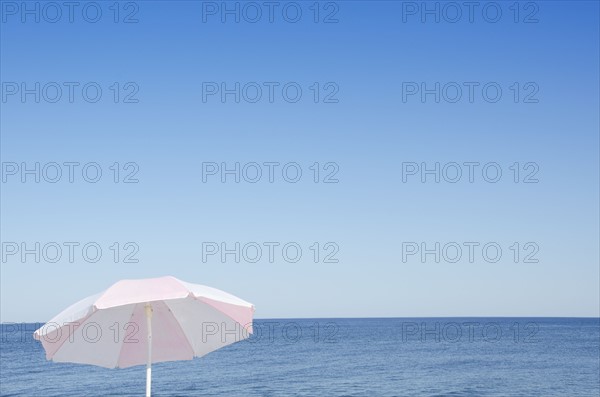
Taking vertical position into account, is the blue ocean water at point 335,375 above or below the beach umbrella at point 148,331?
below

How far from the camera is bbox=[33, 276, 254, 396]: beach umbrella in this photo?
7.91m

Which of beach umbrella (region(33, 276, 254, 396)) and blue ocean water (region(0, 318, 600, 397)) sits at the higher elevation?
beach umbrella (region(33, 276, 254, 396))

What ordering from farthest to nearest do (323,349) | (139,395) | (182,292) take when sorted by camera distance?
(323,349), (139,395), (182,292)

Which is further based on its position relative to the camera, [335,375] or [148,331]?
[335,375]

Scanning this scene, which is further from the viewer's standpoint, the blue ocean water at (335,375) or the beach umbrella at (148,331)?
the blue ocean water at (335,375)

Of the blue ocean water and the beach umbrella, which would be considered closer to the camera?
the beach umbrella

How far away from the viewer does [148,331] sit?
26.4 feet

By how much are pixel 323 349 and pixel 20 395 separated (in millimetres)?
36228

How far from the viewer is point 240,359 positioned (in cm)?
5703

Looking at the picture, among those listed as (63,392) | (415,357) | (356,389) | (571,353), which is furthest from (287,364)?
(571,353)

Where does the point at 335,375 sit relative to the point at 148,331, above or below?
below

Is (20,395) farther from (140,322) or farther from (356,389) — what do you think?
(140,322)

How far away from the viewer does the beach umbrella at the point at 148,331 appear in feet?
26.0

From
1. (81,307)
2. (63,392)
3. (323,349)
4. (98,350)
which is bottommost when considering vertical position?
(323,349)
